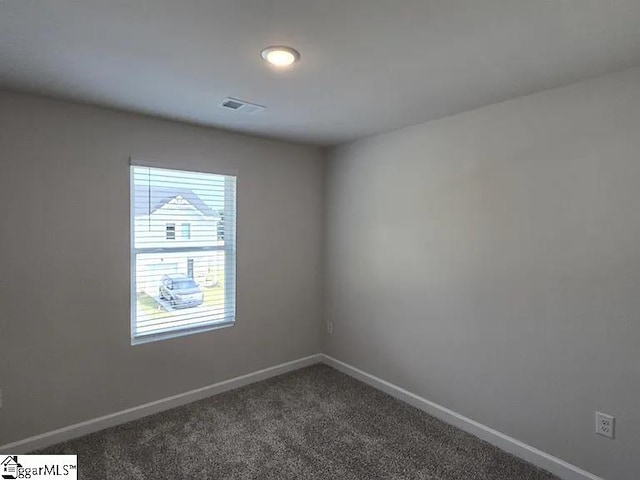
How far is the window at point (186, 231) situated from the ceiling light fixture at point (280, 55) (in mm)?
1653

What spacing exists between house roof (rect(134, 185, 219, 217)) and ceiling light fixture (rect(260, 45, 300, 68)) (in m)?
1.53

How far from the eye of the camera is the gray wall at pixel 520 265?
1.99 metres

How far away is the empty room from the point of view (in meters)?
1.70

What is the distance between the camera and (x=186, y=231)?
305cm

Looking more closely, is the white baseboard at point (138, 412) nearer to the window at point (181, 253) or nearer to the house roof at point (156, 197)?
the window at point (181, 253)

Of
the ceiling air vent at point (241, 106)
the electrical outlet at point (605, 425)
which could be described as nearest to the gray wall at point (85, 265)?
the ceiling air vent at point (241, 106)

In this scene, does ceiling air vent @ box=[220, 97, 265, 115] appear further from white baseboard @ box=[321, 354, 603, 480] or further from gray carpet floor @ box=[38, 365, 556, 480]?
white baseboard @ box=[321, 354, 603, 480]

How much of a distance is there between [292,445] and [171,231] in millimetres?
1858

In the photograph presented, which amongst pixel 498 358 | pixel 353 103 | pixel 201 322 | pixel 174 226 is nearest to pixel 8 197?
pixel 174 226

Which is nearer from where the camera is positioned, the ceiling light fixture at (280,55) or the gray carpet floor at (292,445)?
the ceiling light fixture at (280,55)

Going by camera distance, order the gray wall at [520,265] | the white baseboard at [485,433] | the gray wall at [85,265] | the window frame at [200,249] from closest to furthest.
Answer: the gray wall at [520,265]
the white baseboard at [485,433]
the gray wall at [85,265]
the window frame at [200,249]

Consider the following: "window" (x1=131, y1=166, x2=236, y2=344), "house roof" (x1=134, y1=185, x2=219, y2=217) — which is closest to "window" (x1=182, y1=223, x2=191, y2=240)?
"window" (x1=131, y1=166, x2=236, y2=344)

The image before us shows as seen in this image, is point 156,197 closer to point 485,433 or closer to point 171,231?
point 171,231

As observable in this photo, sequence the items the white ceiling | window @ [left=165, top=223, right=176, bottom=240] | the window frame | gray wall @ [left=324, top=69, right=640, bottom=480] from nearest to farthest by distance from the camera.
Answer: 1. the white ceiling
2. gray wall @ [left=324, top=69, right=640, bottom=480]
3. the window frame
4. window @ [left=165, top=223, right=176, bottom=240]
